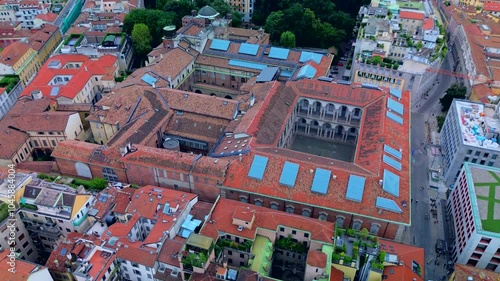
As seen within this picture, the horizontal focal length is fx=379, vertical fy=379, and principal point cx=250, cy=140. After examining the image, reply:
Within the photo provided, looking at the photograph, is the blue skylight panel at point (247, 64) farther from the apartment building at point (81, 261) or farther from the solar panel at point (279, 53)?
the apartment building at point (81, 261)

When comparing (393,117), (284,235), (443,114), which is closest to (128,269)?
(284,235)

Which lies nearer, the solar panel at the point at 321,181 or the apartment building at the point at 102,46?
the solar panel at the point at 321,181

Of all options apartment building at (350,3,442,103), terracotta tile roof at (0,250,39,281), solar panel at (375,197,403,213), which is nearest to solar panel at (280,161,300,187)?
solar panel at (375,197,403,213)

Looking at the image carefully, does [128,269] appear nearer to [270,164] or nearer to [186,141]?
[270,164]

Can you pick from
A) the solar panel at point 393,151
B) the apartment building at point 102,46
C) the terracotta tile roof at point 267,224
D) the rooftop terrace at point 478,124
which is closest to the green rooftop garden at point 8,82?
the apartment building at point 102,46

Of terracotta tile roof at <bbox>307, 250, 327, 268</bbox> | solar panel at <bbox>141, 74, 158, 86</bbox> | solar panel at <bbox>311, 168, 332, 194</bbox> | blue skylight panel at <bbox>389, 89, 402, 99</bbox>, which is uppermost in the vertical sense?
blue skylight panel at <bbox>389, 89, 402, 99</bbox>

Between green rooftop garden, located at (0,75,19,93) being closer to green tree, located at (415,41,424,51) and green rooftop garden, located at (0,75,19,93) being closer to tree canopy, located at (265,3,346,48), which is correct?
tree canopy, located at (265,3,346,48)
